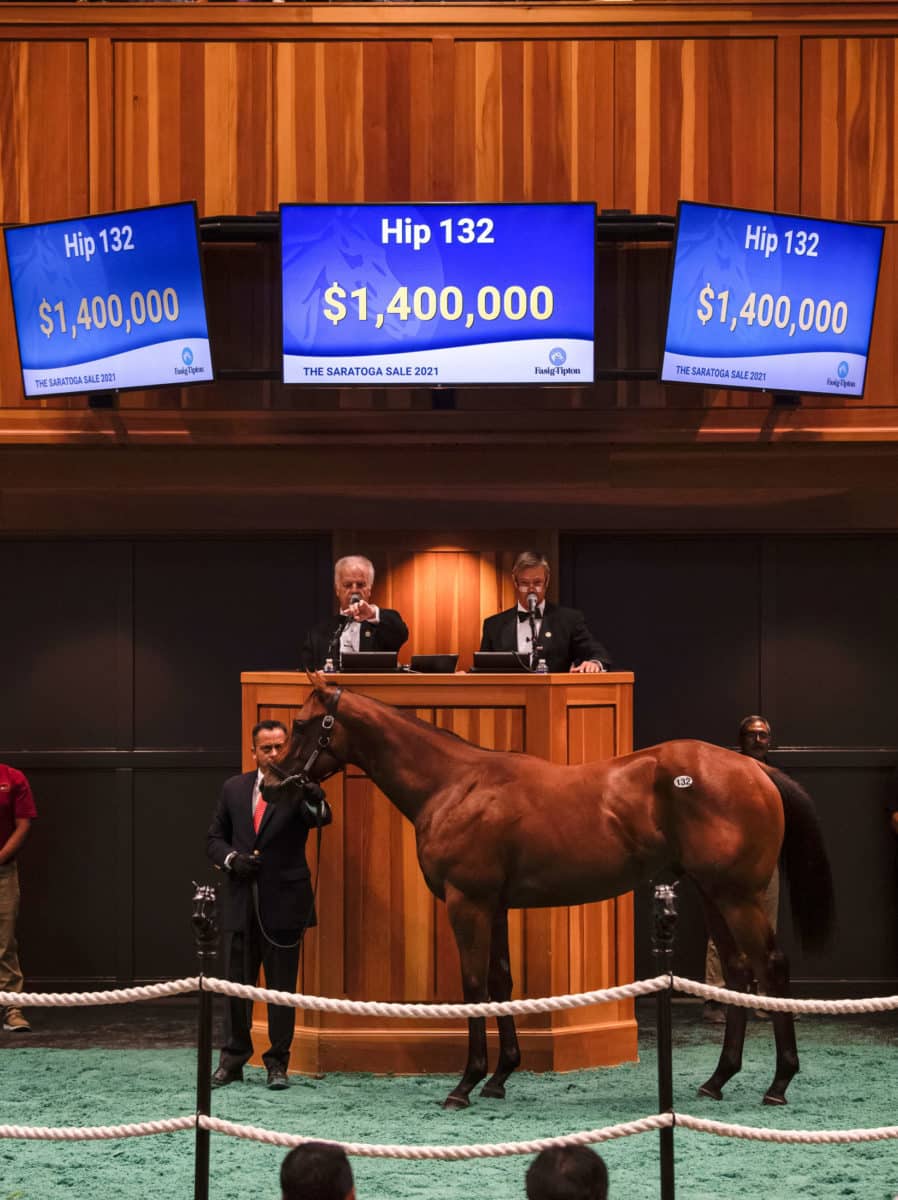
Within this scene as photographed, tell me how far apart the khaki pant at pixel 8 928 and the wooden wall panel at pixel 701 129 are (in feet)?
16.7

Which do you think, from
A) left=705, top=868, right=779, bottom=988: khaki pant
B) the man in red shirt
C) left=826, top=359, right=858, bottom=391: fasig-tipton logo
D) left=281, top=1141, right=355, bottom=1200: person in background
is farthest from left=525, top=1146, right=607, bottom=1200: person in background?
left=826, top=359, right=858, bottom=391: fasig-tipton logo

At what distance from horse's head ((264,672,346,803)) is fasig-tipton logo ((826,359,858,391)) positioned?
11.0 ft

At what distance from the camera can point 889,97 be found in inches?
351

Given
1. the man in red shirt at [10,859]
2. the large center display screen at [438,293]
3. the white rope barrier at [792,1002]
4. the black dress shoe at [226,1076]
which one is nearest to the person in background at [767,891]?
the large center display screen at [438,293]

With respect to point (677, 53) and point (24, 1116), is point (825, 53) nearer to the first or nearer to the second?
point (677, 53)

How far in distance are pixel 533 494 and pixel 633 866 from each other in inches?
111

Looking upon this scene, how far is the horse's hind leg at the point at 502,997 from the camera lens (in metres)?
6.84

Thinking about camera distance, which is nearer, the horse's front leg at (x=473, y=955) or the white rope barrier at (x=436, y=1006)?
the white rope barrier at (x=436, y=1006)

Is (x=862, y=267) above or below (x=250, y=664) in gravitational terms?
above

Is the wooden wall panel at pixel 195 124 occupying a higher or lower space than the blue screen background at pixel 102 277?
higher

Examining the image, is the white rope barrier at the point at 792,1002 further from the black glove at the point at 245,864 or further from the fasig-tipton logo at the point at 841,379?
the fasig-tipton logo at the point at 841,379

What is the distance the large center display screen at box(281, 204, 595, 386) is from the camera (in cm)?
812

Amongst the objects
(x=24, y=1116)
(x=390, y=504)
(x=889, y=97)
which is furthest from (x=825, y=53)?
(x=24, y=1116)

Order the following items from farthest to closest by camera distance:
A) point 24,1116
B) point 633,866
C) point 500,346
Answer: point 500,346 → point 633,866 → point 24,1116
